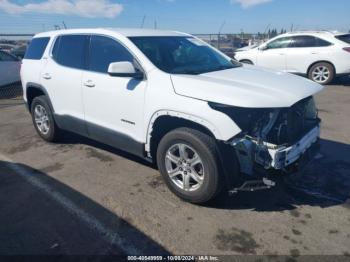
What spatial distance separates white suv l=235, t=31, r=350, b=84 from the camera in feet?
35.5

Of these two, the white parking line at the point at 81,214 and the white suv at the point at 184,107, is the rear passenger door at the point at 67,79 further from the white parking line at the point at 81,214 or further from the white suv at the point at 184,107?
the white parking line at the point at 81,214

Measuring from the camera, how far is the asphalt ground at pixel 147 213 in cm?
305

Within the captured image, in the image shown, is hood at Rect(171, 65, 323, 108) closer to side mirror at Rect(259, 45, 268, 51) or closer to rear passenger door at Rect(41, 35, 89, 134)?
rear passenger door at Rect(41, 35, 89, 134)

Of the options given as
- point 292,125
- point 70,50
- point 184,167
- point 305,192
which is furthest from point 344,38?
point 184,167

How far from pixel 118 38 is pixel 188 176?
6.49ft

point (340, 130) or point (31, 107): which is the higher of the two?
Answer: point (31, 107)

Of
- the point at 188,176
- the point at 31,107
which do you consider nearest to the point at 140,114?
the point at 188,176

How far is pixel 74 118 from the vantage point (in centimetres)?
499

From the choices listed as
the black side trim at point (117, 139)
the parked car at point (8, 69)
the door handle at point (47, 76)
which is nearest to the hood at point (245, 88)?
the black side trim at point (117, 139)

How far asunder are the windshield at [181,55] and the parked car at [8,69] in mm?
8948

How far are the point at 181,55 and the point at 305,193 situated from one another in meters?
2.31

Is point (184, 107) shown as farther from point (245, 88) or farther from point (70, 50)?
point (70, 50)

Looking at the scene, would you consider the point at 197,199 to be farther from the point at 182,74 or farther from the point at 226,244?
the point at 182,74

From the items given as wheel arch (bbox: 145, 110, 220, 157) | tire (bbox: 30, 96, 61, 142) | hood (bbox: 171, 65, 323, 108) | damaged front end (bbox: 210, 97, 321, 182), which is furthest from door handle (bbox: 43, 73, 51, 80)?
damaged front end (bbox: 210, 97, 321, 182)
